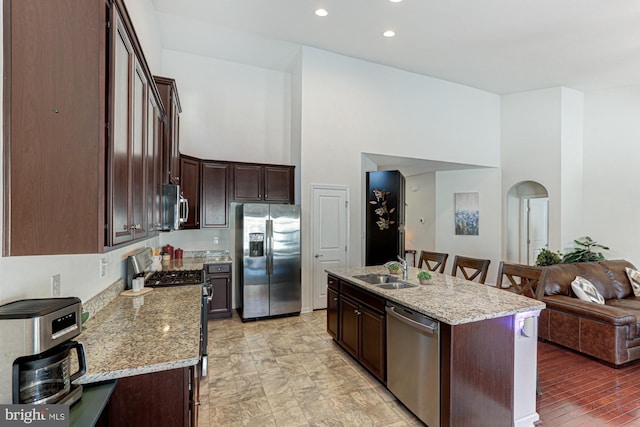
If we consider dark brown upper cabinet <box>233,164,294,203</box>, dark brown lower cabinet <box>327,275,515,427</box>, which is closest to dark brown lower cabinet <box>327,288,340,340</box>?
dark brown lower cabinet <box>327,275,515,427</box>

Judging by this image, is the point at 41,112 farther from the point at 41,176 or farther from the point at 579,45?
the point at 579,45

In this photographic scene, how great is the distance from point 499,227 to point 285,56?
5636 mm

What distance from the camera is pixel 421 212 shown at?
884 centimetres

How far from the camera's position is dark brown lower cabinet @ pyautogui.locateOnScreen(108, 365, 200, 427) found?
4.51ft

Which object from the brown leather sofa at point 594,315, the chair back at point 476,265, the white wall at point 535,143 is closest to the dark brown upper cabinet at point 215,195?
the chair back at point 476,265

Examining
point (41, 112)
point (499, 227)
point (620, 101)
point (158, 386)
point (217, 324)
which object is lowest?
point (217, 324)

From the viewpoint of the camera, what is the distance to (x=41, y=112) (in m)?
1.21

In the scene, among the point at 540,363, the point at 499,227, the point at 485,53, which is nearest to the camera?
the point at 540,363

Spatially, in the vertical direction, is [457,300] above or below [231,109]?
below

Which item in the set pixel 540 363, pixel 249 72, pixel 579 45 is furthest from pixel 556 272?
pixel 249 72

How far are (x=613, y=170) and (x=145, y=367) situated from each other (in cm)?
821

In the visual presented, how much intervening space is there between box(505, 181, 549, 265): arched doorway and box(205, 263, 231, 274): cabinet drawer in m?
6.10

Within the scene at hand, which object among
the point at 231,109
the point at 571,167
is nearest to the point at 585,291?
the point at 571,167

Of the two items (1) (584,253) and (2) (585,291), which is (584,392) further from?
(1) (584,253)
